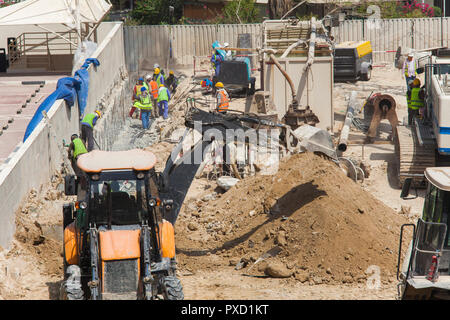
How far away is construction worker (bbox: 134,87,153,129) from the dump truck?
25.8 feet

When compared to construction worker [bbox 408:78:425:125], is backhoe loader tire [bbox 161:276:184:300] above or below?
below

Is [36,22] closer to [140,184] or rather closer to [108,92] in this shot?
[108,92]

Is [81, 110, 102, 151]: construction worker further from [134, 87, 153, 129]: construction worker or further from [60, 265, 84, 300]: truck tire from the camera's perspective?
[60, 265, 84, 300]: truck tire

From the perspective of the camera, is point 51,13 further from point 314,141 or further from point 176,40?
point 314,141

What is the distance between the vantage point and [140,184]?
9.35 meters

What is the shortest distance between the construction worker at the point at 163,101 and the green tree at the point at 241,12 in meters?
10.0

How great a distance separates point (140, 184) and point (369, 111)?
50.0 ft

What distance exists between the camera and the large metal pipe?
18578 mm

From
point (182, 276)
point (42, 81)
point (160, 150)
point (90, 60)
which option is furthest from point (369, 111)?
point (182, 276)

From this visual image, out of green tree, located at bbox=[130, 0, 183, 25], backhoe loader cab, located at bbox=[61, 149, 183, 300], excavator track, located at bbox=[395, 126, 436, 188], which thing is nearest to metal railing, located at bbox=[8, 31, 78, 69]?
green tree, located at bbox=[130, 0, 183, 25]

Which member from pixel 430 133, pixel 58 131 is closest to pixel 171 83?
pixel 58 131

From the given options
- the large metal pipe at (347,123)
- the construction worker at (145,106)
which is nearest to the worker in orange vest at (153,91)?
the construction worker at (145,106)

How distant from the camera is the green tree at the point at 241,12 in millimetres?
33750

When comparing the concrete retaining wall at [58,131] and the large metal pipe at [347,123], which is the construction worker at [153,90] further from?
the large metal pipe at [347,123]
